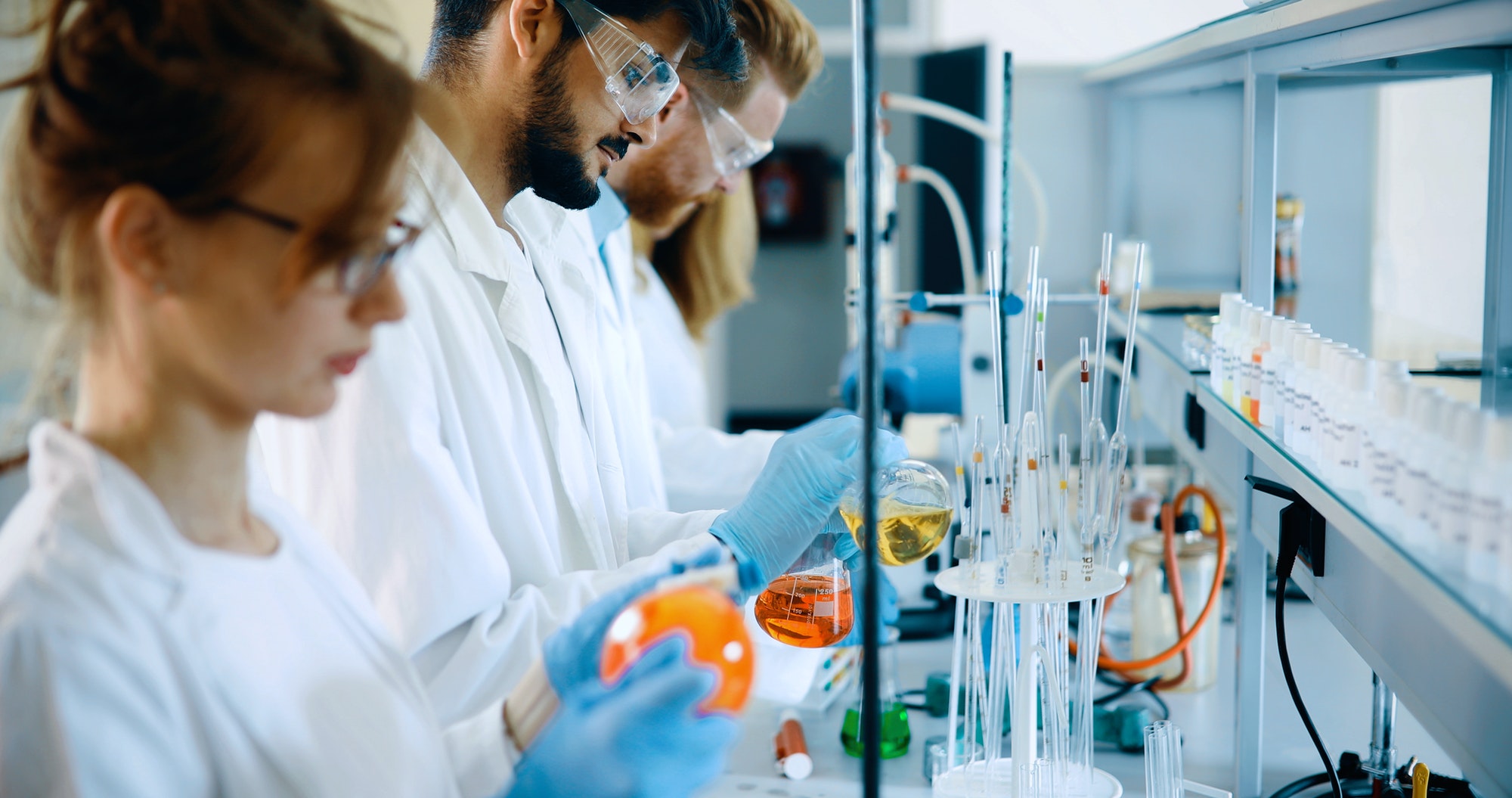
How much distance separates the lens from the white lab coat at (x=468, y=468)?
4.10ft

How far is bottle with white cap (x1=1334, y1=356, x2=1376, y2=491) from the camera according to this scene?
3.57ft

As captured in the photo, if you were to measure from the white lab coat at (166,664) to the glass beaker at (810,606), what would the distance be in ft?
1.65

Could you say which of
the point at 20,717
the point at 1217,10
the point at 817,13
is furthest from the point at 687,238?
the point at 817,13

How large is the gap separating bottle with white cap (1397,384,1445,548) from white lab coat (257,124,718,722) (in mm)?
686

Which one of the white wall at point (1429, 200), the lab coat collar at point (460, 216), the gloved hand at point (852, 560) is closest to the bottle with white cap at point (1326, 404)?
the gloved hand at point (852, 560)

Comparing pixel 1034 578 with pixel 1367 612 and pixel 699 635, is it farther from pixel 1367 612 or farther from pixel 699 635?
pixel 699 635

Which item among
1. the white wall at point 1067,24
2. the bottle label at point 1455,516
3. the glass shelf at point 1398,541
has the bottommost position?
the glass shelf at point 1398,541

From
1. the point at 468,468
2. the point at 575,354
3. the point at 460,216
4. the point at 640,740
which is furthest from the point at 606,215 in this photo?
the point at 640,740

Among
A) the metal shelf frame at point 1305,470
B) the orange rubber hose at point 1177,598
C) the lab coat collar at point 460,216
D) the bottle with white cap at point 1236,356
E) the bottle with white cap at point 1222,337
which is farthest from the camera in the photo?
the orange rubber hose at point 1177,598

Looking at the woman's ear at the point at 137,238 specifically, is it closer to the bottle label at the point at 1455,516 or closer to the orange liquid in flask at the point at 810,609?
the orange liquid in flask at the point at 810,609

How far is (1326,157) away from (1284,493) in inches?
74.8

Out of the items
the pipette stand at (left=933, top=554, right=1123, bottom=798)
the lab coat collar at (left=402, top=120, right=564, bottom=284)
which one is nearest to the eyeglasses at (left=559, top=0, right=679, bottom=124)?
the lab coat collar at (left=402, top=120, right=564, bottom=284)

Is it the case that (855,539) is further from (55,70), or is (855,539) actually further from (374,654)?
(55,70)

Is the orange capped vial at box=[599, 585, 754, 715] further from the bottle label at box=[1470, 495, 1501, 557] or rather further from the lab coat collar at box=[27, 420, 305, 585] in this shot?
the bottle label at box=[1470, 495, 1501, 557]
